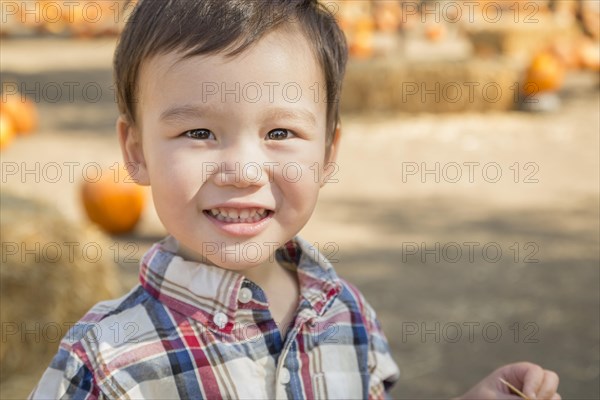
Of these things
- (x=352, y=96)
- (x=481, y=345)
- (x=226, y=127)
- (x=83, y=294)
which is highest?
(x=352, y=96)

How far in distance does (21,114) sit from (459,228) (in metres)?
4.18

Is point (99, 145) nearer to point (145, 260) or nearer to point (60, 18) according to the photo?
point (145, 260)

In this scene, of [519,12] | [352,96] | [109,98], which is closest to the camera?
[352,96]

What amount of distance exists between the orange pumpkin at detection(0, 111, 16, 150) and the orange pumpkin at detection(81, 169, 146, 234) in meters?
2.15

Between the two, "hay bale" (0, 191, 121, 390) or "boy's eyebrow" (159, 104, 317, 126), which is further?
"hay bale" (0, 191, 121, 390)

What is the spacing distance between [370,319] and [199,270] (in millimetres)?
393

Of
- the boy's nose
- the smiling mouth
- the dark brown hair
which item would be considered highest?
the dark brown hair

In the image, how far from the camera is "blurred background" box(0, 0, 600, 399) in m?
3.07

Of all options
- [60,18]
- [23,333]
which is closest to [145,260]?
[23,333]

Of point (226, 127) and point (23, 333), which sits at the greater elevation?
point (226, 127)

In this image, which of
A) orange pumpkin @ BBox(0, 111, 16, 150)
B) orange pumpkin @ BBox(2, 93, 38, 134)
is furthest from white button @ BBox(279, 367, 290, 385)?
orange pumpkin @ BBox(2, 93, 38, 134)

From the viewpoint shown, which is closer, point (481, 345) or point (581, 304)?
point (481, 345)

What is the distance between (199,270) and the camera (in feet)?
4.72

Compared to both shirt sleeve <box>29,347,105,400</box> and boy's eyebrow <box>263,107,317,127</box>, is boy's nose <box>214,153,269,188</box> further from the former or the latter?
shirt sleeve <box>29,347,105,400</box>
